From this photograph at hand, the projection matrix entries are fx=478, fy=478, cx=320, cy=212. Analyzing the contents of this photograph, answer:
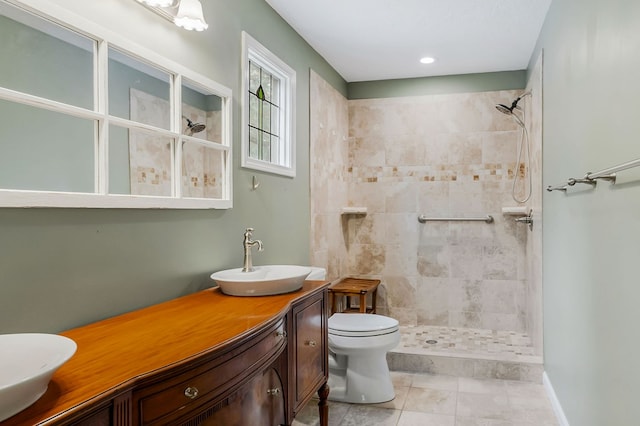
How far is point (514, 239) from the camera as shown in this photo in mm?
4148

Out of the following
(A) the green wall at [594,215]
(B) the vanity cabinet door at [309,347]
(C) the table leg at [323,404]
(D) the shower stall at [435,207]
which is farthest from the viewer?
(D) the shower stall at [435,207]

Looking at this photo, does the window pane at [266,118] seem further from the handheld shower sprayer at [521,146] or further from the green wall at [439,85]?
the handheld shower sprayer at [521,146]

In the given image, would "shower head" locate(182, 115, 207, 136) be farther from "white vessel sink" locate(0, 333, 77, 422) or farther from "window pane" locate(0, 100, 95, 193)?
"white vessel sink" locate(0, 333, 77, 422)

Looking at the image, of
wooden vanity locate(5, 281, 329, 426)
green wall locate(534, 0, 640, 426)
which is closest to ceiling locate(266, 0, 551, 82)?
green wall locate(534, 0, 640, 426)

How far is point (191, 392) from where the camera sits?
1.17 meters

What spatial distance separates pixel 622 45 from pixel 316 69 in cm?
250

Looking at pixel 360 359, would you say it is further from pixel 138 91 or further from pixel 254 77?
pixel 138 91

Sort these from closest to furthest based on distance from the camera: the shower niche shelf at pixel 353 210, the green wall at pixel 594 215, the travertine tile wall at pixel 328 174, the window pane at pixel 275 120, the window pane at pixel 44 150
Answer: the window pane at pixel 44 150 → the green wall at pixel 594 215 → the window pane at pixel 275 120 → the travertine tile wall at pixel 328 174 → the shower niche shelf at pixel 353 210

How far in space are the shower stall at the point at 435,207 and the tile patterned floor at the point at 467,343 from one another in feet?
0.05

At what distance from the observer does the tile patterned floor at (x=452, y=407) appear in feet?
8.84

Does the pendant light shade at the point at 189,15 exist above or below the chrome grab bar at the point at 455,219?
above

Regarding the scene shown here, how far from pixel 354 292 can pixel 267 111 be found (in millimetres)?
1662

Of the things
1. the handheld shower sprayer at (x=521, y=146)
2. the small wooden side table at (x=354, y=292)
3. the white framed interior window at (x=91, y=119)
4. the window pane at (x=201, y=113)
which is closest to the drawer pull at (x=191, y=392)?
the white framed interior window at (x=91, y=119)

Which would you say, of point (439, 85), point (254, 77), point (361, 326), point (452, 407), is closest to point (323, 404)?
point (361, 326)
